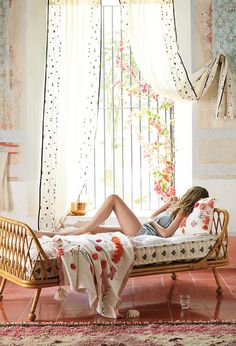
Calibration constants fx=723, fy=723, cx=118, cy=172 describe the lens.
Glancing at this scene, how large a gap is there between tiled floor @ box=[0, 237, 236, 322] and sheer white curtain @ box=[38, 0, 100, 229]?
1.02 m

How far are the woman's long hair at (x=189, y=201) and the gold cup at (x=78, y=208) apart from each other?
3.88 feet

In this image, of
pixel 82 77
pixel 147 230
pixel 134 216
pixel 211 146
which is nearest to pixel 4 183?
pixel 82 77

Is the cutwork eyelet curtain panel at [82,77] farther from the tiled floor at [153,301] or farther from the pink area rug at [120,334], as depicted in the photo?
the pink area rug at [120,334]

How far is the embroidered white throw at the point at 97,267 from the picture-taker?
16.4 feet

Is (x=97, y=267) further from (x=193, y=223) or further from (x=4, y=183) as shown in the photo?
(x=4, y=183)

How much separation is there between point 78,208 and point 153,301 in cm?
168

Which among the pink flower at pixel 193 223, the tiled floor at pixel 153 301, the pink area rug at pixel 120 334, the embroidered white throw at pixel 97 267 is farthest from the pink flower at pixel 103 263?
the pink flower at pixel 193 223

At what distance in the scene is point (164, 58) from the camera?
6.67m

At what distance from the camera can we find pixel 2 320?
4938 mm

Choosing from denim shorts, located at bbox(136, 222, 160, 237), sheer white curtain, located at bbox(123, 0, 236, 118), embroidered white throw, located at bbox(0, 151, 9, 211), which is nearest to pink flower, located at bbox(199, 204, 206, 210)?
denim shorts, located at bbox(136, 222, 160, 237)

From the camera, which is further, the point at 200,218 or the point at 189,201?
the point at 189,201

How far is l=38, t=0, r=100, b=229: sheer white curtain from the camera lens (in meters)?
6.55

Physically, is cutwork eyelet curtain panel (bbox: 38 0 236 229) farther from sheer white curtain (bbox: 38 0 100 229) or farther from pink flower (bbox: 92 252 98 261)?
pink flower (bbox: 92 252 98 261)

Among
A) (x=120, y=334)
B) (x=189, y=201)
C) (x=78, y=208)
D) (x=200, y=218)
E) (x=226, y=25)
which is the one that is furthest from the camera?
(x=78, y=208)
